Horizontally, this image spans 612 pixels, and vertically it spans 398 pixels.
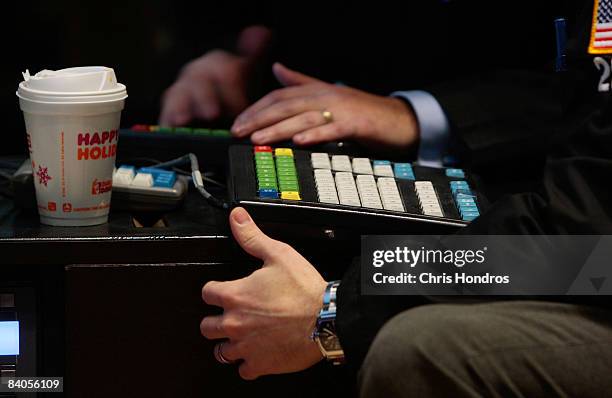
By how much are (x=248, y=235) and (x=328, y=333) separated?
0.45ft

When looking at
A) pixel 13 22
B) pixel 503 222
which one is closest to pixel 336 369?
pixel 503 222

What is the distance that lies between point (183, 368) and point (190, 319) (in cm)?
6

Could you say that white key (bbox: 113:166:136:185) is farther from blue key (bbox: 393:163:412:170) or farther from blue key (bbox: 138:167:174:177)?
blue key (bbox: 393:163:412:170)

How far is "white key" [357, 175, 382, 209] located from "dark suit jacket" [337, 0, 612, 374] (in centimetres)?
10

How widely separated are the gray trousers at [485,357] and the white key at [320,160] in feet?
1.01

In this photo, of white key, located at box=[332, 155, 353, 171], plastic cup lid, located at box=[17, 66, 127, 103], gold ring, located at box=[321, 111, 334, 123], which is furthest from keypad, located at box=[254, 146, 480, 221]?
plastic cup lid, located at box=[17, 66, 127, 103]

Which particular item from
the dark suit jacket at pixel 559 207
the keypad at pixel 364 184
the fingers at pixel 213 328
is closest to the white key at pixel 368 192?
the keypad at pixel 364 184

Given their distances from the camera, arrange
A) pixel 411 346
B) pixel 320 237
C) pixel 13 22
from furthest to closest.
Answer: pixel 13 22 < pixel 320 237 < pixel 411 346

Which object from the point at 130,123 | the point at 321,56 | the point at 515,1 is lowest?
the point at 130,123

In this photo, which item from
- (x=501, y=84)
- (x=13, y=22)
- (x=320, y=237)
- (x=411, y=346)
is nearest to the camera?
(x=411, y=346)

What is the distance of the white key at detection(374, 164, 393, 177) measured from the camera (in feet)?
3.90

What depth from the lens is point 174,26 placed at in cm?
139

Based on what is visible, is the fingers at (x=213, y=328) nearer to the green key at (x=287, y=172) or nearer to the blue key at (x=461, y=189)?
the green key at (x=287, y=172)

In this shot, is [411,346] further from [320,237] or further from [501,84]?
[501,84]
